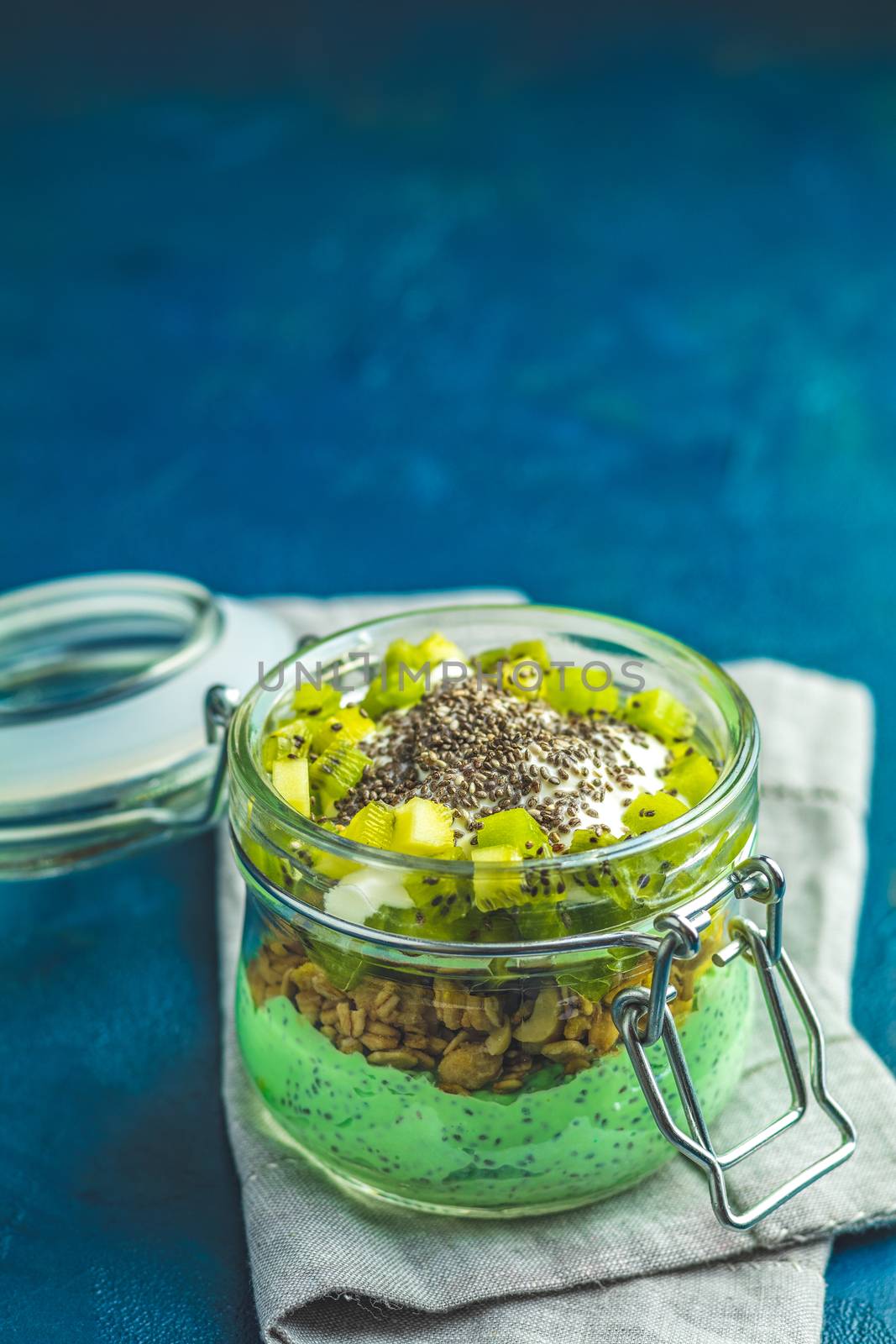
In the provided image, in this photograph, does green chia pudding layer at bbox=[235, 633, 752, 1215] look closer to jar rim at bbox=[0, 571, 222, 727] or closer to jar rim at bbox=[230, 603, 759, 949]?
jar rim at bbox=[230, 603, 759, 949]

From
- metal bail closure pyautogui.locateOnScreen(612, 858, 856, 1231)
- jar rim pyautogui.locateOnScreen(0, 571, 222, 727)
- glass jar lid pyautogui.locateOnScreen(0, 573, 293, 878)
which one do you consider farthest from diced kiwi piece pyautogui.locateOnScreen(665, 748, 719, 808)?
jar rim pyautogui.locateOnScreen(0, 571, 222, 727)

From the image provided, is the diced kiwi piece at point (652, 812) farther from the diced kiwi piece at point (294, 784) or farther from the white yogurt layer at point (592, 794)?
the diced kiwi piece at point (294, 784)

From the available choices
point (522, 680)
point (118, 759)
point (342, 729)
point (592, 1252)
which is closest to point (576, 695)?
point (522, 680)

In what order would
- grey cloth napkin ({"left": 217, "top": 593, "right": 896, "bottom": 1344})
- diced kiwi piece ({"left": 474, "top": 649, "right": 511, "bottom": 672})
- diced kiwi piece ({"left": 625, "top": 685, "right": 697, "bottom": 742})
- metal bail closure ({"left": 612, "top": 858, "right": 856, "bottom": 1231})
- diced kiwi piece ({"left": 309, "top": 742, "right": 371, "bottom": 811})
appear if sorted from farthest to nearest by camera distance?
1. diced kiwi piece ({"left": 474, "top": 649, "right": 511, "bottom": 672})
2. diced kiwi piece ({"left": 625, "top": 685, "right": 697, "bottom": 742})
3. diced kiwi piece ({"left": 309, "top": 742, "right": 371, "bottom": 811})
4. grey cloth napkin ({"left": 217, "top": 593, "right": 896, "bottom": 1344})
5. metal bail closure ({"left": 612, "top": 858, "right": 856, "bottom": 1231})

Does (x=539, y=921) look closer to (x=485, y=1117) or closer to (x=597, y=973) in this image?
(x=597, y=973)

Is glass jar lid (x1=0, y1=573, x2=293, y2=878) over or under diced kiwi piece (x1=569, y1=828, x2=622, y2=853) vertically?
under

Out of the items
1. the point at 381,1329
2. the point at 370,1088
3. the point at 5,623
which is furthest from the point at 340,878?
the point at 5,623

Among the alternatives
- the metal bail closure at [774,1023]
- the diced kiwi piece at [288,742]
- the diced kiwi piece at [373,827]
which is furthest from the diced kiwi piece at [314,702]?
the metal bail closure at [774,1023]
